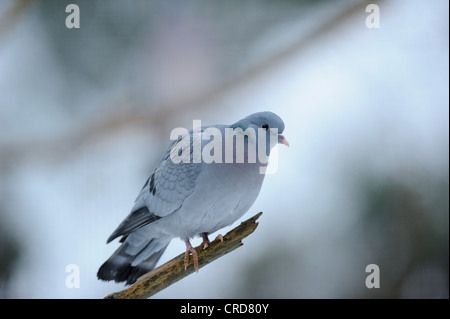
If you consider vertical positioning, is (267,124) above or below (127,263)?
above

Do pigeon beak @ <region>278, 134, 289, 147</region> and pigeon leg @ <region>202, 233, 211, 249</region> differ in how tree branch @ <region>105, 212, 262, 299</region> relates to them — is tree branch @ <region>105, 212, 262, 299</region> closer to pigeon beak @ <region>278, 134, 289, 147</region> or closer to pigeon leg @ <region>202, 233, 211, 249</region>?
pigeon leg @ <region>202, 233, 211, 249</region>

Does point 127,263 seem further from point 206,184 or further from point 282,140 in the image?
point 282,140

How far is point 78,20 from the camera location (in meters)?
1.47

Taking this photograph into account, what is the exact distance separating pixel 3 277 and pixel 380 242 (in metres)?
1.15

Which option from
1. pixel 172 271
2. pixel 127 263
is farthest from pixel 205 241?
pixel 127 263

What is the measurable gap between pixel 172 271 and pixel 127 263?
10.8 inches

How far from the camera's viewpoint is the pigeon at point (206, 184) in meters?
1.18

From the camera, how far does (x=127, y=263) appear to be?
4.48 ft

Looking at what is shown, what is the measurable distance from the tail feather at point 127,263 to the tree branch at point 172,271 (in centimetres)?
20

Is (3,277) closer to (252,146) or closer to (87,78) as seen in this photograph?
(87,78)

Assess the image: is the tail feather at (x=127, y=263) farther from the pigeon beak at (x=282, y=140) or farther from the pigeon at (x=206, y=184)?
the pigeon beak at (x=282, y=140)

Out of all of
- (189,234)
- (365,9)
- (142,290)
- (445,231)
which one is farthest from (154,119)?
(445,231)

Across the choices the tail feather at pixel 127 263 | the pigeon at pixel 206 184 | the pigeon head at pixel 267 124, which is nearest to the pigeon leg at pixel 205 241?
the pigeon at pixel 206 184

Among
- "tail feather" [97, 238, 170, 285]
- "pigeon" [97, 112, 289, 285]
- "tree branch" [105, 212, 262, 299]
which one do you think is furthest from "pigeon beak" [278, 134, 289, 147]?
"tail feather" [97, 238, 170, 285]
